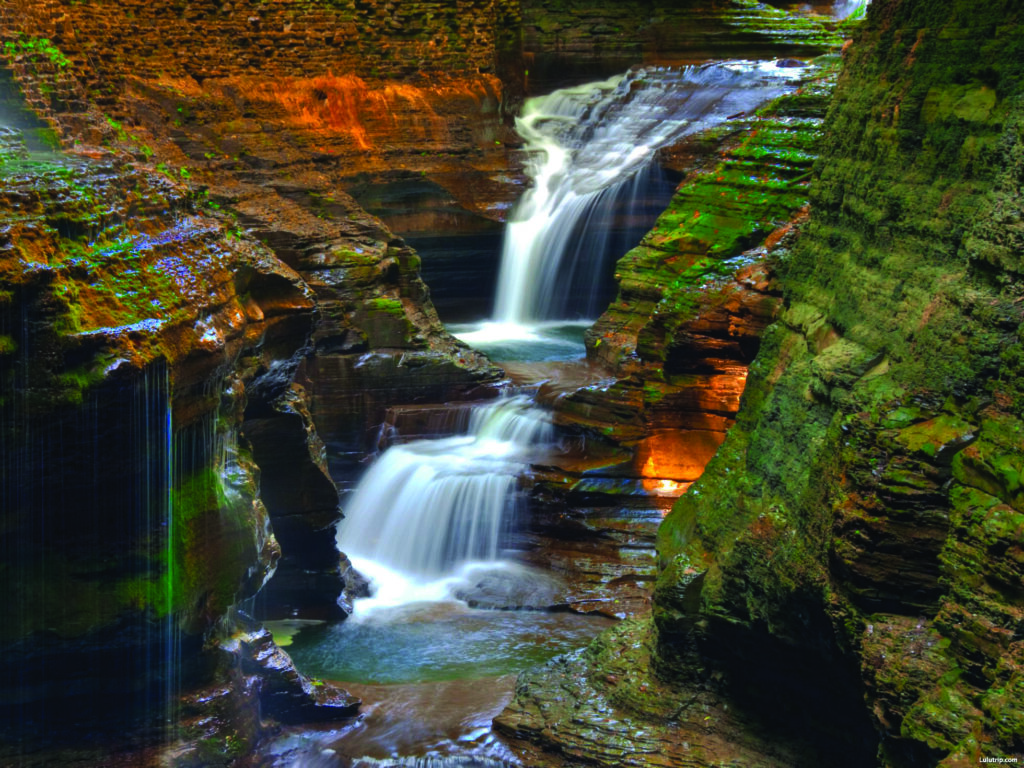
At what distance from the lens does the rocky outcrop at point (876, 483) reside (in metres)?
4.07

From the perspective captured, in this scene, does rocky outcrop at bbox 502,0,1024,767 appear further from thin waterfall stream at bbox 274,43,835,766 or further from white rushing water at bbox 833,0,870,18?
white rushing water at bbox 833,0,870,18

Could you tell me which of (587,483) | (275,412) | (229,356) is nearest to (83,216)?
(229,356)

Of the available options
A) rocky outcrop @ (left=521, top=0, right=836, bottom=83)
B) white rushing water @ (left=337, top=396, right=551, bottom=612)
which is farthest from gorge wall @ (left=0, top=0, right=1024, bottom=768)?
rocky outcrop @ (left=521, top=0, right=836, bottom=83)

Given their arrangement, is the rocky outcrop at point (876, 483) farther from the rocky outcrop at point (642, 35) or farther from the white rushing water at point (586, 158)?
the rocky outcrop at point (642, 35)

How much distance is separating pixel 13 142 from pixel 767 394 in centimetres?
526

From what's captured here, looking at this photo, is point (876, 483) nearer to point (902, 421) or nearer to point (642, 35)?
point (902, 421)

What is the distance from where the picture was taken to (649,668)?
6980mm

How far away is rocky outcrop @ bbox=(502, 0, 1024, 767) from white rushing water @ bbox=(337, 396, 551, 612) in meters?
3.79

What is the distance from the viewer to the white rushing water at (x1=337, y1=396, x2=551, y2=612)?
11305 mm

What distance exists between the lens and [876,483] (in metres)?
4.54

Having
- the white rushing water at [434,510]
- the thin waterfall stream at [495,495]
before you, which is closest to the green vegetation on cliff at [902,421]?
the thin waterfall stream at [495,495]

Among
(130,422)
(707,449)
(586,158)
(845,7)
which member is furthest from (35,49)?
(845,7)

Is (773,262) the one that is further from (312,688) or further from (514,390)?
(312,688)

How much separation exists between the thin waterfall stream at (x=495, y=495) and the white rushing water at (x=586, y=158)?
28 millimetres
